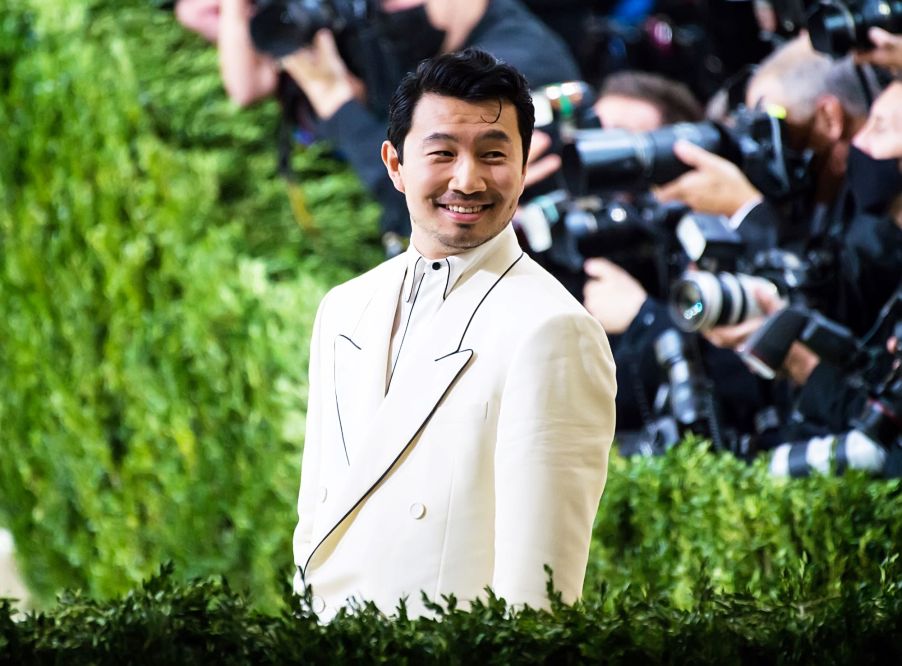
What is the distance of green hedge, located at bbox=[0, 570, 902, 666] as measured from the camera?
207 cm

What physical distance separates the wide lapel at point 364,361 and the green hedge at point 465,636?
0.32 meters

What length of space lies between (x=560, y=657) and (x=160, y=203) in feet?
14.1

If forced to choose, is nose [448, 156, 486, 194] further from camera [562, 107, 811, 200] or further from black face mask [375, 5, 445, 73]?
black face mask [375, 5, 445, 73]

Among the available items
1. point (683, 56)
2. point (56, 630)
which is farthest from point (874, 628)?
point (683, 56)

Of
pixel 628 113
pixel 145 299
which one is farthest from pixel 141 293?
pixel 628 113

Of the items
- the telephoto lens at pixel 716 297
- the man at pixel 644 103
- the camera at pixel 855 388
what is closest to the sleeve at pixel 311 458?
the camera at pixel 855 388

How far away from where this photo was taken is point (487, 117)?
2.26 m

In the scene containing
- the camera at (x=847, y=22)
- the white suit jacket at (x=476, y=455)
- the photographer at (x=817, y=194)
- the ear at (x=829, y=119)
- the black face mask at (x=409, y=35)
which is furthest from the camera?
the black face mask at (x=409, y=35)

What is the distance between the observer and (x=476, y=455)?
2.23 meters

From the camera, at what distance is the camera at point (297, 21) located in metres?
6.01

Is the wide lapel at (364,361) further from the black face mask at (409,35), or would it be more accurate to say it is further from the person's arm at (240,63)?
the person's arm at (240,63)

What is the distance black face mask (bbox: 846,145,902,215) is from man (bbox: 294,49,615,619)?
2558 millimetres

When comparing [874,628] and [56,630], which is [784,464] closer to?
[874,628]

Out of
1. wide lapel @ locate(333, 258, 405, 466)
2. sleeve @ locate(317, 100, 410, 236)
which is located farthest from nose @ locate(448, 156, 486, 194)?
A: sleeve @ locate(317, 100, 410, 236)
